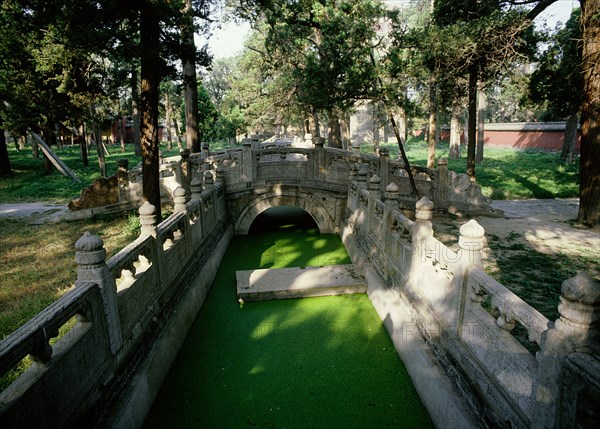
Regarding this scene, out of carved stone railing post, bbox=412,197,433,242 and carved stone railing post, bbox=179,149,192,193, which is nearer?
carved stone railing post, bbox=412,197,433,242

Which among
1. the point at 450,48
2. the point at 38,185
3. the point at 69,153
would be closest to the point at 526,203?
the point at 450,48

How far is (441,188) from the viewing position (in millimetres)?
11766

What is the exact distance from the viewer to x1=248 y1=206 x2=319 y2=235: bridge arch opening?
13102mm

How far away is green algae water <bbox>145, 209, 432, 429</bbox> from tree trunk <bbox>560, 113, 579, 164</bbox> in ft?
62.5

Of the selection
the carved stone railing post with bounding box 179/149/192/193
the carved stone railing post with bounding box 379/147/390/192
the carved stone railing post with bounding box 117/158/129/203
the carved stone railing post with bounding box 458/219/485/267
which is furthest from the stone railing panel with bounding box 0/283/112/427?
the carved stone railing post with bounding box 379/147/390/192

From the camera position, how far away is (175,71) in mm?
9305

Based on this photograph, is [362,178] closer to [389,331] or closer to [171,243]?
[389,331]

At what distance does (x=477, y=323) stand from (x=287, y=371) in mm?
2906

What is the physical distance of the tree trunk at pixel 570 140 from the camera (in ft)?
67.0

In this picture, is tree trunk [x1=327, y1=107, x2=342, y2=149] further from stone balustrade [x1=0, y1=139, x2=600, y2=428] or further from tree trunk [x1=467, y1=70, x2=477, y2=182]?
stone balustrade [x1=0, y1=139, x2=600, y2=428]

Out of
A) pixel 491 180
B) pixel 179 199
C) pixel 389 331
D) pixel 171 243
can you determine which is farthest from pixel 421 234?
pixel 491 180

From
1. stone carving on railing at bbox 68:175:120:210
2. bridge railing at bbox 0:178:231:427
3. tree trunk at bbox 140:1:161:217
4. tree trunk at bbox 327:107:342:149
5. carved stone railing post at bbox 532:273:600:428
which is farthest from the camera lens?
tree trunk at bbox 327:107:342:149

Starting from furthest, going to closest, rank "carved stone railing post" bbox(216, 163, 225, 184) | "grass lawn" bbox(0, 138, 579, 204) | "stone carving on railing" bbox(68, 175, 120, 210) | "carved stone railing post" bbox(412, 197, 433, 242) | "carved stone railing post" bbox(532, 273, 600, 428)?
1. "grass lawn" bbox(0, 138, 579, 204)
2. "stone carving on railing" bbox(68, 175, 120, 210)
3. "carved stone railing post" bbox(216, 163, 225, 184)
4. "carved stone railing post" bbox(412, 197, 433, 242)
5. "carved stone railing post" bbox(532, 273, 600, 428)

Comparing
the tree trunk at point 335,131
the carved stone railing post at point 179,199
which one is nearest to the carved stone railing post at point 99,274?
the carved stone railing post at point 179,199
